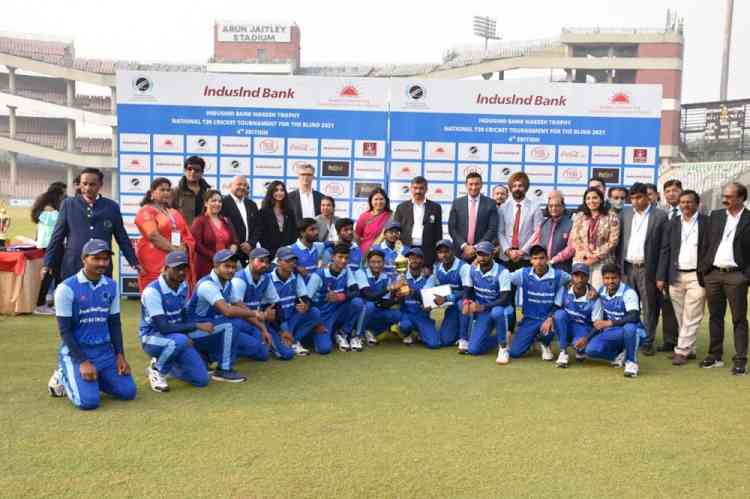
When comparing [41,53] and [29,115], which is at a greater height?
[41,53]

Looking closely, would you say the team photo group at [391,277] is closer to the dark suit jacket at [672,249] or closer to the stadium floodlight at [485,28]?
the dark suit jacket at [672,249]

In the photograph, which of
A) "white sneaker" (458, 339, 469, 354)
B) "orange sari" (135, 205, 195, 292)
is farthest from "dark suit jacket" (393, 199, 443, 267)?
"orange sari" (135, 205, 195, 292)

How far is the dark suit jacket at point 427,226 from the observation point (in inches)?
309

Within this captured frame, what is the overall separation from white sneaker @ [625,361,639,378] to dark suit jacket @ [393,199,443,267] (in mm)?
2619

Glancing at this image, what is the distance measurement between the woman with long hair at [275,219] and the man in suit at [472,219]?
1.87 m

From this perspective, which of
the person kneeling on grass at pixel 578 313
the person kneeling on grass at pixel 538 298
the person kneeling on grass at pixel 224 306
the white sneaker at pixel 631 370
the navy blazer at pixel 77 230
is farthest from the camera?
the person kneeling on grass at pixel 538 298

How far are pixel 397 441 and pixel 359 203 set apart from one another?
19.1 ft

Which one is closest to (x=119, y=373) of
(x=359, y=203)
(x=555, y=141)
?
(x=359, y=203)

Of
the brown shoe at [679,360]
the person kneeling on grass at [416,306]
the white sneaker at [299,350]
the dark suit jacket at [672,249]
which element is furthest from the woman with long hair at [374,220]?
the brown shoe at [679,360]

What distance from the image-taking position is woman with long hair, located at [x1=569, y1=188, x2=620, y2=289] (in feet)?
22.8

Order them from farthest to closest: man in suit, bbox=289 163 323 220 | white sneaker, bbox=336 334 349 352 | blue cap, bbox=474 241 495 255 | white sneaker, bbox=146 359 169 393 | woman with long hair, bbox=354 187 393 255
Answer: man in suit, bbox=289 163 323 220
woman with long hair, bbox=354 187 393 255
white sneaker, bbox=336 334 349 352
blue cap, bbox=474 241 495 255
white sneaker, bbox=146 359 169 393

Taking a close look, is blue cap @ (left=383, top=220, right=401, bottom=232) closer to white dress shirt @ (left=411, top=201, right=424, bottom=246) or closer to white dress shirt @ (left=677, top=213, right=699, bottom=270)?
white dress shirt @ (left=411, top=201, right=424, bottom=246)

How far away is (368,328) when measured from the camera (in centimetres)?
753

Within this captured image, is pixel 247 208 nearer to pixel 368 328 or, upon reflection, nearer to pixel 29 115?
pixel 368 328
